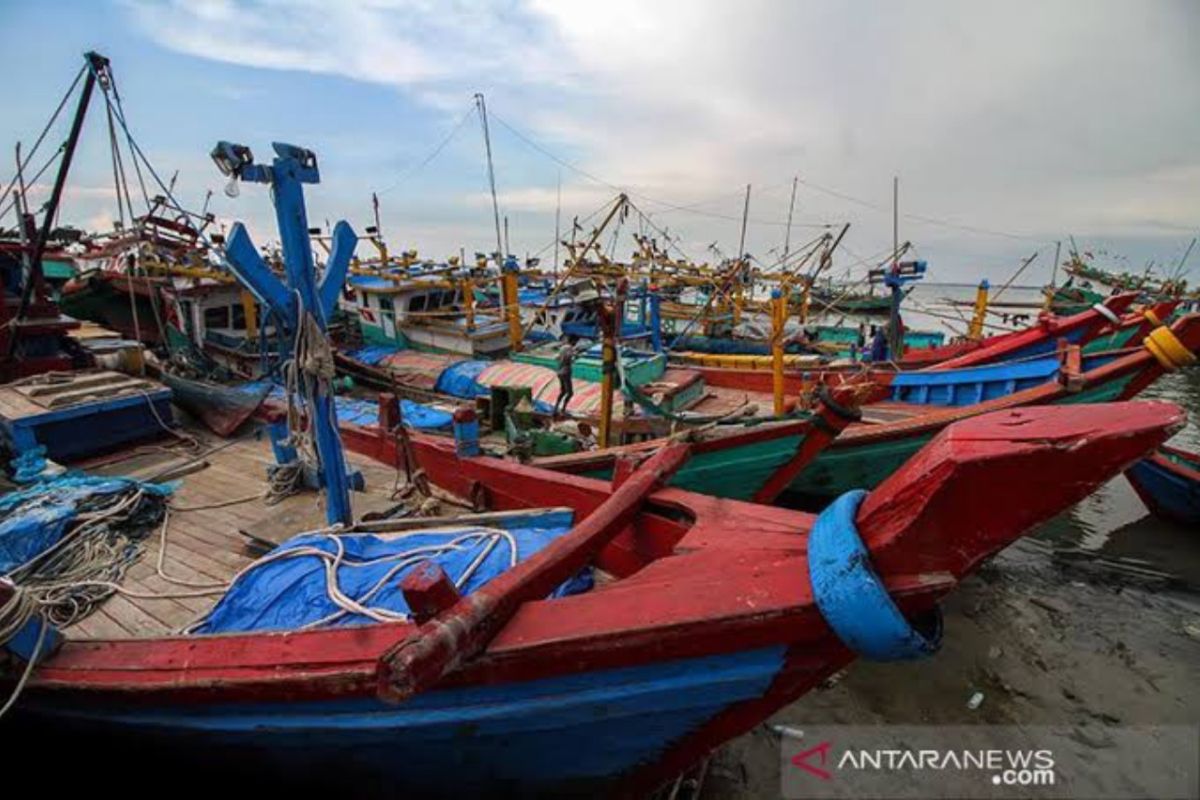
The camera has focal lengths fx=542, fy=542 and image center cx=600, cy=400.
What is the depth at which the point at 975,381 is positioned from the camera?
8.88m

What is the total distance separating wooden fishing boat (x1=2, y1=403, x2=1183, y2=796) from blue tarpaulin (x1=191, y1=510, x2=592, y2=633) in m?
0.32

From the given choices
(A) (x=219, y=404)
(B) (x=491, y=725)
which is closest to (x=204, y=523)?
(A) (x=219, y=404)

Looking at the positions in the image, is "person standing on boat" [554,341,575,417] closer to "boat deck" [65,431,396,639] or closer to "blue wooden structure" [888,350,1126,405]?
"boat deck" [65,431,396,639]

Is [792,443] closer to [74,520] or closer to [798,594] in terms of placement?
[798,594]

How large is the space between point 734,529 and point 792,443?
3.38 metres

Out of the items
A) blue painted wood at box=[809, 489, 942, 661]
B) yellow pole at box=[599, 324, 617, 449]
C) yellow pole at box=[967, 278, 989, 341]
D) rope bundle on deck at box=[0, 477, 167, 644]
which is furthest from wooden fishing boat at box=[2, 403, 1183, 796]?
yellow pole at box=[967, 278, 989, 341]

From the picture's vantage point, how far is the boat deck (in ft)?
12.0

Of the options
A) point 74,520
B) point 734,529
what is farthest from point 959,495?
point 74,520

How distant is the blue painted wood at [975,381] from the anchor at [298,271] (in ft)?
30.2

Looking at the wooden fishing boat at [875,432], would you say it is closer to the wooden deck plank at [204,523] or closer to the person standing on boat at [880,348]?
the wooden deck plank at [204,523]

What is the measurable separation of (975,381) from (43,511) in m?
11.5

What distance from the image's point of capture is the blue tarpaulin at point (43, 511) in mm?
3943

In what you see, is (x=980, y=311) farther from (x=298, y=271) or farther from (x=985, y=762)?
(x=298, y=271)

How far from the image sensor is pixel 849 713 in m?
5.02
